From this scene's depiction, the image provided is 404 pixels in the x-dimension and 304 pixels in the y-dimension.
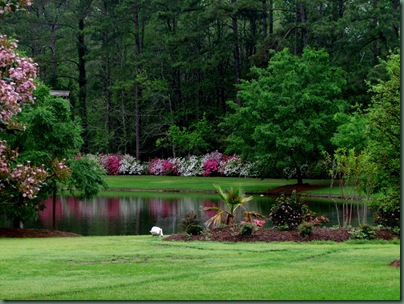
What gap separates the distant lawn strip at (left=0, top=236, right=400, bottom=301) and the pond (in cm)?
737

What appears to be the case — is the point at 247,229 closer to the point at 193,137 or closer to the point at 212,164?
the point at 212,164

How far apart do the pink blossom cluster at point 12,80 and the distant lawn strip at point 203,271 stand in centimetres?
286

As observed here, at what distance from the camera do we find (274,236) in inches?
731

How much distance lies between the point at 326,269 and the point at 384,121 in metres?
2.93

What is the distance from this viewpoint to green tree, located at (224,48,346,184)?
1777 inches

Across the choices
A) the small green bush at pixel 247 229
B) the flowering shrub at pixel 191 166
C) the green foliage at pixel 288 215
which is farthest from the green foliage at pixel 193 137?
the small green bush at pixel 247 229

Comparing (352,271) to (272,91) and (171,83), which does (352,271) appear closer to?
(272,91)

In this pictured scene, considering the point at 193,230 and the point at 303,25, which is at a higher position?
the point at 303,25

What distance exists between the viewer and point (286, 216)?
65.5 ft

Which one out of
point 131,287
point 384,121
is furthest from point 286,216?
point 131,287

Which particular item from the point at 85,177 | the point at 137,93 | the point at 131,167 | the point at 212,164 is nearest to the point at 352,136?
the point at 85,177

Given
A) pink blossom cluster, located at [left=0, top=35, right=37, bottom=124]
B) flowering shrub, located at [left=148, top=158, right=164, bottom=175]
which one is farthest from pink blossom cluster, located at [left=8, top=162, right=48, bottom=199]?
flowering shrub, located at [left=148, top=158, right=164, bottom=175]

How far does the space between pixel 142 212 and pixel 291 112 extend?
15.0m

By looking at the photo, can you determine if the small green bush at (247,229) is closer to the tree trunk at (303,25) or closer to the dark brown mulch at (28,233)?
the dark brown mulch at (28,233)
